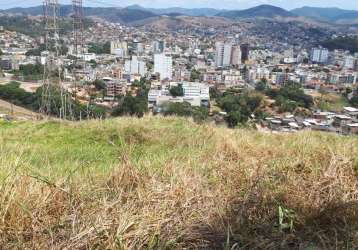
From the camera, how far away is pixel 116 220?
5.57ft

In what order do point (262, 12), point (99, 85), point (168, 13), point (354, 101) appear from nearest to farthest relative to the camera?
1. point (354, 101)
2. point (99, 85)
3. point (168, 13)
4. point (262, 12)

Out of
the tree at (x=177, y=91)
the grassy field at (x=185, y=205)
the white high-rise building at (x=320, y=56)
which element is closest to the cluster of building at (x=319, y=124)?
the grassy field at (x=185, y=205)

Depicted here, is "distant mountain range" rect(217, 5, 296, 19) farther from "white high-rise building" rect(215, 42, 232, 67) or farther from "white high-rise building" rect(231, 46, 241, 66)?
"white high-rise building" rect(215, 42, 232, 67)

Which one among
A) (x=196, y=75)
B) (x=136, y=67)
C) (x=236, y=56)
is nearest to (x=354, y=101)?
(x=196, y=75)

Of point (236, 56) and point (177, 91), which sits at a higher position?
point (177, 91)

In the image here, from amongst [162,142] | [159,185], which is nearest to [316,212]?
[159,185]

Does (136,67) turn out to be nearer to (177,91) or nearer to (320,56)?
(177,91)

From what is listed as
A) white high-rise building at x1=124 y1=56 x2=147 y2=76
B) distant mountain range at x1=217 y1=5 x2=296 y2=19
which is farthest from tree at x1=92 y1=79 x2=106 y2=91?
distant mountain range at x1=217 y1=5 x2=296 y2=19

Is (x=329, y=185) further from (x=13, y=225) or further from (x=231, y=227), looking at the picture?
(x=13, y=225)

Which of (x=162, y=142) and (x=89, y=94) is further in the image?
(x=89, y=94)

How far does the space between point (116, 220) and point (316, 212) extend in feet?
3.05

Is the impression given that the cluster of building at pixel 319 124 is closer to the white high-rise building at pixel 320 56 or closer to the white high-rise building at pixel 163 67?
the white high-rise building at pixel 163 67

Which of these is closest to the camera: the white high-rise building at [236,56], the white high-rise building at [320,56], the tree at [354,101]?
the tree at [354,101]

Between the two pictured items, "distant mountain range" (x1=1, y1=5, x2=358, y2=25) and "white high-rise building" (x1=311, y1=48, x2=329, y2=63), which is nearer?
"white high-rise building" (x1=311, y1=48, x2=329, y2=63)
